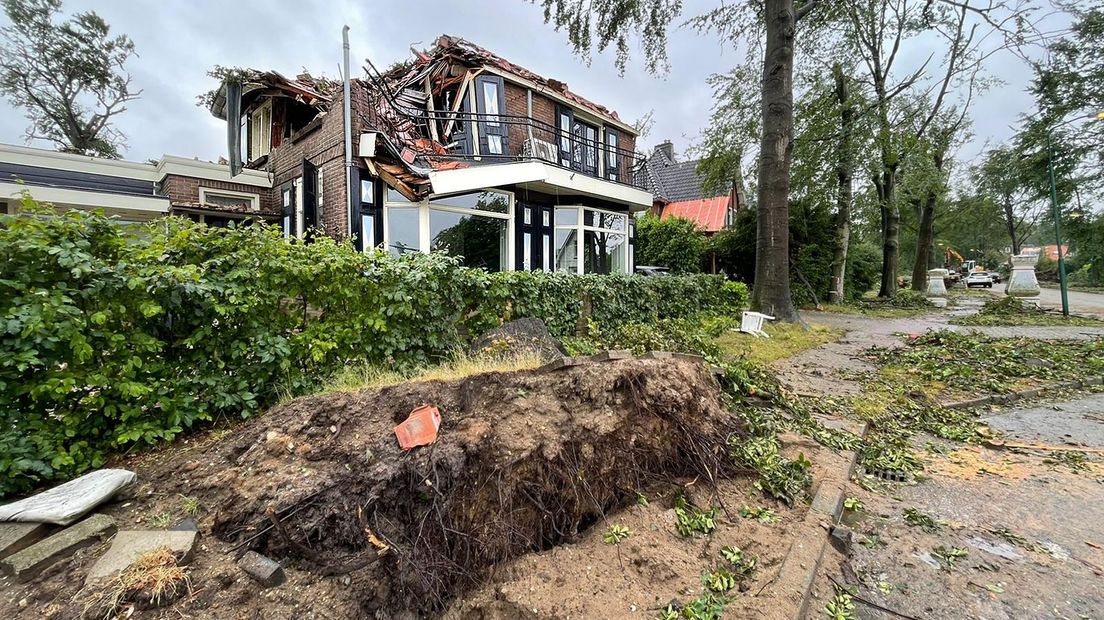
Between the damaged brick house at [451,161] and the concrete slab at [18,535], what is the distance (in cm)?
646

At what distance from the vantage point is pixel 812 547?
2.51 m

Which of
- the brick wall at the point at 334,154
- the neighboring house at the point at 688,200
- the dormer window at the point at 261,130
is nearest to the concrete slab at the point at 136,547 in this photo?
the brick wall at the point at 334,154

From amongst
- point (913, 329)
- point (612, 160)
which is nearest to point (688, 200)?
point (612, 160)

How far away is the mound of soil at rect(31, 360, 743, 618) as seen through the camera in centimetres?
221

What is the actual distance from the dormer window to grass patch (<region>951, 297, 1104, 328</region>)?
68.8ft

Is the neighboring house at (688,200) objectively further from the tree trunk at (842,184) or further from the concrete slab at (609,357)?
the concrete slab at (609,357)

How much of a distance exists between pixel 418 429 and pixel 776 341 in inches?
321

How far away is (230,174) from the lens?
435 inches

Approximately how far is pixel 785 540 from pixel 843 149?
1857 centimetres

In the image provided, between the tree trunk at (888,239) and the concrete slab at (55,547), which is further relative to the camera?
the tree trunk at (888,239)

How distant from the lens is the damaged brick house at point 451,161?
9.51 metres

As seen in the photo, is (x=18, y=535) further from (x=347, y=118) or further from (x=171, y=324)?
(x=347, y=118)

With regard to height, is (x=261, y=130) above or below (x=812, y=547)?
above

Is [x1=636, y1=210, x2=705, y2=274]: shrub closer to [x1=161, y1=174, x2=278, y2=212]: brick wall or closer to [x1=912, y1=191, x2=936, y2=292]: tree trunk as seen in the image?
[x1=912, y1=191, x2=936, y2=292]: tree trunk
